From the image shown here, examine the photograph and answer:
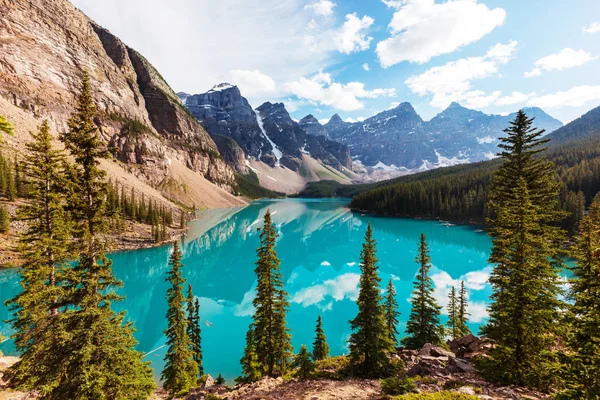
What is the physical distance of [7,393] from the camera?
14.8 m

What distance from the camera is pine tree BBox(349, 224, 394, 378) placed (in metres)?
16.7

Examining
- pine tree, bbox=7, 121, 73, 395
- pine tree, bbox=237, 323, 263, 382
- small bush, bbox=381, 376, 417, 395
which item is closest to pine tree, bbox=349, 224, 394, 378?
small bush, bbox=381, 376, 417, 395

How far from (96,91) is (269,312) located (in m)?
177

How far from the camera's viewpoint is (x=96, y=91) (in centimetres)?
14425

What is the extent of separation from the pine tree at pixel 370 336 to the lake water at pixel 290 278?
10933mm

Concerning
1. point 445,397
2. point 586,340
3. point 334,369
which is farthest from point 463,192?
point 445,397

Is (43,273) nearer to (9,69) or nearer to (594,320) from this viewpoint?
(594,320)

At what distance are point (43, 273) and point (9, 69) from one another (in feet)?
462

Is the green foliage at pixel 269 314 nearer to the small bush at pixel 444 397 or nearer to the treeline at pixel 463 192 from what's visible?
the small bush at pixel 444 397

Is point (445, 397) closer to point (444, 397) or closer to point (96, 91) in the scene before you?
point (444, 397)

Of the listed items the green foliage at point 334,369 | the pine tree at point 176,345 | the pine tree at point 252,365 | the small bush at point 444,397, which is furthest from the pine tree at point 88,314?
the small bush at point 444,397

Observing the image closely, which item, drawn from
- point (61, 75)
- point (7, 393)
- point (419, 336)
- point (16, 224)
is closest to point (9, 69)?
point (61, 75)

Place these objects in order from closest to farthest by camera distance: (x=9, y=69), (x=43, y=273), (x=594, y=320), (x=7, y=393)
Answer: (x=594, y=320)
(x=7, y=393)
(x=43, y=273)
(x=9, y=69)

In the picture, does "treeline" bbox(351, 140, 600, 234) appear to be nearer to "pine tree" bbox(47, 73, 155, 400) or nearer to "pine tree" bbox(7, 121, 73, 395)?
"pine tree" bbox(47, 73, 155, 400)
